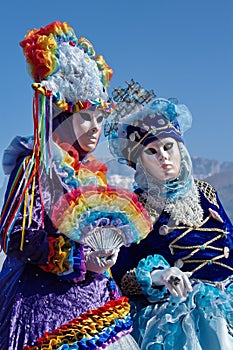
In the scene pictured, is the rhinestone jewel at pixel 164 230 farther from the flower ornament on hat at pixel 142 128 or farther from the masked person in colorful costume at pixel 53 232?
the masked person in colorful costume at pixel 53 232

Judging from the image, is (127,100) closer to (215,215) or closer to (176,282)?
(215,215)

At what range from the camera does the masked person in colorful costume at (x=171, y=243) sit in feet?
8.23

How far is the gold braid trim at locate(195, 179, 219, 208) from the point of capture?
2879mm

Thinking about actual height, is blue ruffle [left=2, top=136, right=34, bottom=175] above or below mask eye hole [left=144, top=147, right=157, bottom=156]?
above

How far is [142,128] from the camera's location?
9.05 ft

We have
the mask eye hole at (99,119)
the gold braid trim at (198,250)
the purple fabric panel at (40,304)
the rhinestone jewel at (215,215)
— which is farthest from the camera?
the rhinestone jewel at (215,215)

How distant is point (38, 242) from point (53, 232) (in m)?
0.09

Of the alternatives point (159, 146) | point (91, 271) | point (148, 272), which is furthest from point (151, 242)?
point (91, 271)

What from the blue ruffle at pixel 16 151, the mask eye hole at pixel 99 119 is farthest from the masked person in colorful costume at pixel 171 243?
the blue ruffle at pixel 16 151

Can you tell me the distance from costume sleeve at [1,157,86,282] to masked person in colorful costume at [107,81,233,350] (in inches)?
20.8

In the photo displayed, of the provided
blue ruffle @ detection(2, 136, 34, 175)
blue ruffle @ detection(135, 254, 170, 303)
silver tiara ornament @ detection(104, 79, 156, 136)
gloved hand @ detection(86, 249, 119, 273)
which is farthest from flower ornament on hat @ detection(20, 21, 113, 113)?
blue ruffle @ detection(135, 254, 170, 303)

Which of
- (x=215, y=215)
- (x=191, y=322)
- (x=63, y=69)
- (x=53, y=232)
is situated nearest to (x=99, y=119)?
(x=63, y=69)

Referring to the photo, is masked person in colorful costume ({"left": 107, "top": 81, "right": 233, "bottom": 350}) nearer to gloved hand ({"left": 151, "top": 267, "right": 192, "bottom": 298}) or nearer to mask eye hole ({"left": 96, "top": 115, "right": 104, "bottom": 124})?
gloved hand ({"left": 151, "top": 267, "right": 192, "bottom": 298})

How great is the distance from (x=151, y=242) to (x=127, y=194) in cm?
64
